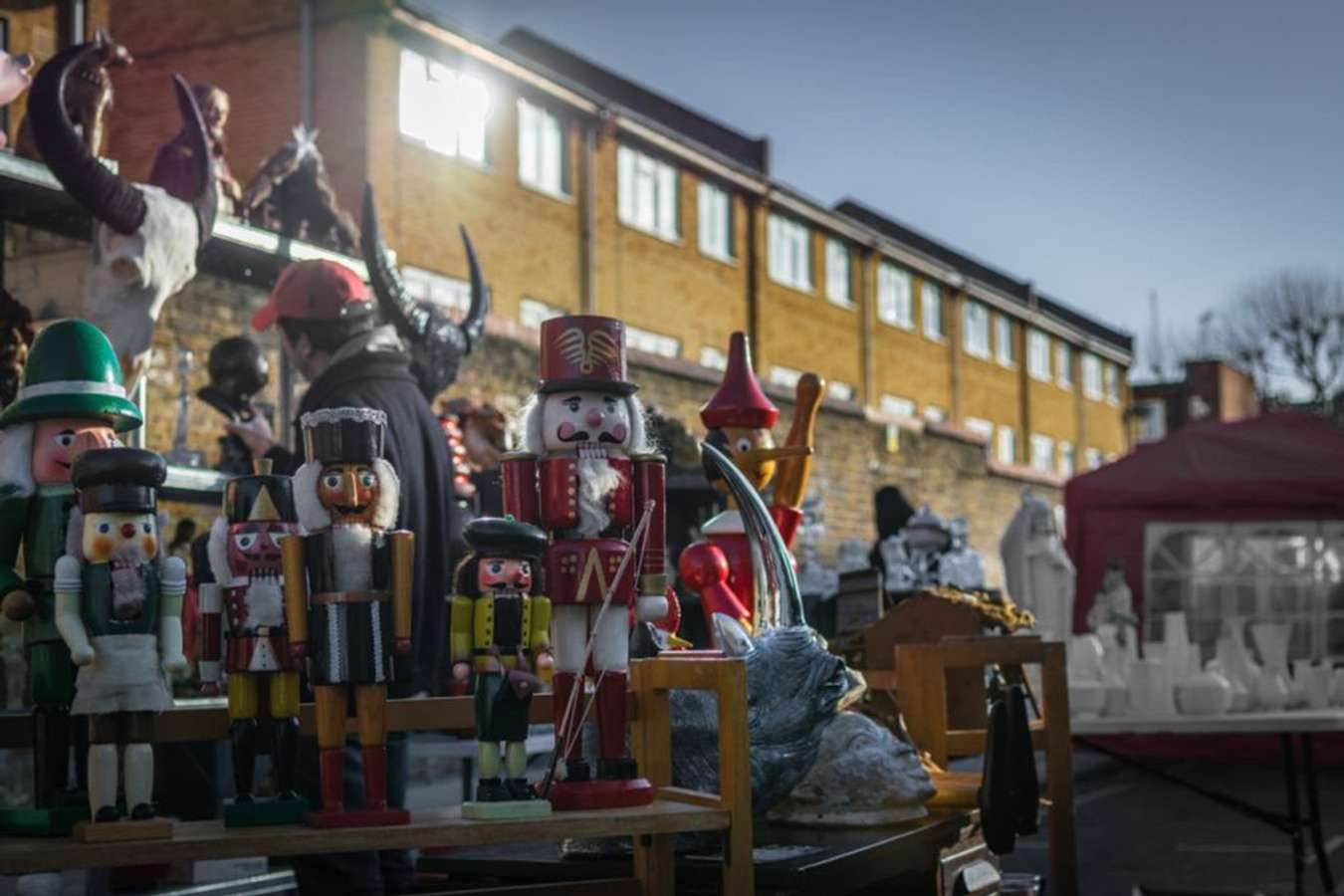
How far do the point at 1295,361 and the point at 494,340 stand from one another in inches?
1183

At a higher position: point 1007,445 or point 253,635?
point 1007,445

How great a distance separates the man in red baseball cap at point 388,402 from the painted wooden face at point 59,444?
1360 mm

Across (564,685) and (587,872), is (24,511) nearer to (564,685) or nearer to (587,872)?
(564,685)

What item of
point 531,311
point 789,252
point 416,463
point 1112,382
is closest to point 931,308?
point 789,252

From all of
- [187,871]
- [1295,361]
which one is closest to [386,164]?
[187,871]

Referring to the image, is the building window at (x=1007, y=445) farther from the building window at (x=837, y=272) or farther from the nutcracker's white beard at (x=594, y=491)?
the nutcracker's white beard at (x=594, y=491)

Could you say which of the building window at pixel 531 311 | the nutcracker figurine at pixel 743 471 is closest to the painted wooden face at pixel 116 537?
the nutcracker figurine at pixel 743 471

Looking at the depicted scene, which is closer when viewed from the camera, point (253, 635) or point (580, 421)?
point (253, 635)

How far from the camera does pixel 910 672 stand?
15.4 feet

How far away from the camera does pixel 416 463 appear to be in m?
5.05

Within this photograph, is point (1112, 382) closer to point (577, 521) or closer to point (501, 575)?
point (577, 521)

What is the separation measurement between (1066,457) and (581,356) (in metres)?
37.6

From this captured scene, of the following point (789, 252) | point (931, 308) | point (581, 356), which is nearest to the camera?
point (581, 356)

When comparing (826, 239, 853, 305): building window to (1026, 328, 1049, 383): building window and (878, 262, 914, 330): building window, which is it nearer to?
(878, 262, 914, 330): building window
